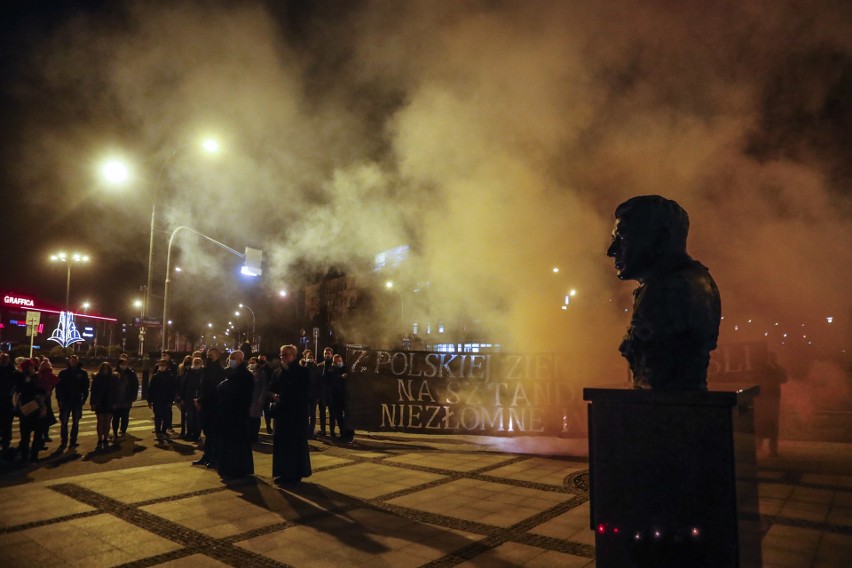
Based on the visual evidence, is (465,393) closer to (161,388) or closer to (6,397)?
(161,388)

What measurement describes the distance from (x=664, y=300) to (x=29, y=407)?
862 centimetres

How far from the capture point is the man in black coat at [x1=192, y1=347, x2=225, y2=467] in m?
7.05

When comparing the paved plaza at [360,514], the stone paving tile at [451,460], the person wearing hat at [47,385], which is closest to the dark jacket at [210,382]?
the paved plaza at [360,514]

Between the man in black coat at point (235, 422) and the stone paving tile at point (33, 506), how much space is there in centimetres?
157

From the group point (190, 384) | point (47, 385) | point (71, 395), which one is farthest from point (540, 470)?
point (47, 385)

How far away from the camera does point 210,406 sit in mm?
7555

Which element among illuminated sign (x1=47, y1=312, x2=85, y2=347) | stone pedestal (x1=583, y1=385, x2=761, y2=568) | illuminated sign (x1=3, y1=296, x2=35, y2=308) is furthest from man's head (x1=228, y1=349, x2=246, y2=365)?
illuminated sign (x1=3, y1=296, x2=35, y2=308)

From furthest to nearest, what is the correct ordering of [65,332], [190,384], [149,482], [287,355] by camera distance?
[65,332]
[190,384]
[287,355]
[149,482]

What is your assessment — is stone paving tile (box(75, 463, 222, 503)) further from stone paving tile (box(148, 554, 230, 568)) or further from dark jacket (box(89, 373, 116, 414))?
dark jacket (box(89, 373, 116, 414))

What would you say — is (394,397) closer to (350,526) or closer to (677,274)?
(350,526)

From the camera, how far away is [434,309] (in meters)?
20.8

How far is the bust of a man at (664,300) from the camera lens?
8.81 feet

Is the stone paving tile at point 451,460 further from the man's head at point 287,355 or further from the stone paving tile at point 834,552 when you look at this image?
the stone paving tile at point 834,552

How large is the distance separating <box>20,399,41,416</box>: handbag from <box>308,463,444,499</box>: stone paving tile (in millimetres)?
4416
